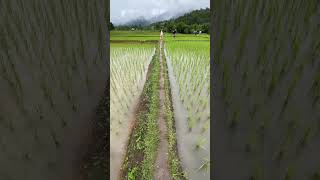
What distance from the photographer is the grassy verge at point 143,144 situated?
3.73 feet

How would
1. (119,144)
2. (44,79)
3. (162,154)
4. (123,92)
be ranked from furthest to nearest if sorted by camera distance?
(123,92), (119,144), (162,154), (44,79)

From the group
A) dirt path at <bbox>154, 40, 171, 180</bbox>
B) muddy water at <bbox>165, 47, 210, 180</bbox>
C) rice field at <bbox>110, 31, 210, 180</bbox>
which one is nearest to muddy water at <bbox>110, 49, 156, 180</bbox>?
rice field at <bbox>110, 31, 210, 180</bbox>

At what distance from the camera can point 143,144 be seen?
136cm

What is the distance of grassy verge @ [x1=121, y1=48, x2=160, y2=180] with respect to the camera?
114 centimetres

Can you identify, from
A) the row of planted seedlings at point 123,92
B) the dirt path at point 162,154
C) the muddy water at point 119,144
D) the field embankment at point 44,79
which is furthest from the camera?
the row of planted seedlings at point 123,92

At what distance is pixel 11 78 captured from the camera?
0.64ft

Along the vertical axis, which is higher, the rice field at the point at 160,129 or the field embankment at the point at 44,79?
the field embankment at the point at 44,79

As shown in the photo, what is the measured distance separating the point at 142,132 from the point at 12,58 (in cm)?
138

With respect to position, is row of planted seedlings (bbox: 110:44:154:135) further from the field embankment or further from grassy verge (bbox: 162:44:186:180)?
the field embankment

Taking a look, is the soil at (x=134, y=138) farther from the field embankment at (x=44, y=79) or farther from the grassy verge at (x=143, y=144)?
the field embankment at (x=44, y=79)
